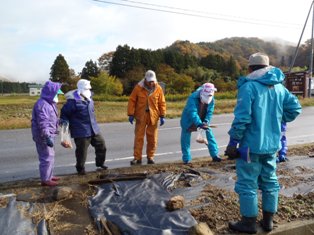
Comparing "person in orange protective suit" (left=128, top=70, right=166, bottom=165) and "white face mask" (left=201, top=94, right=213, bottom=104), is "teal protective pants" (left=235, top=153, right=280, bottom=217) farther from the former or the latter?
"person in orange protective suit" (left=128, top=70, right=166, bottom=165)

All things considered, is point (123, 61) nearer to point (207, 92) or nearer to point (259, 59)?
point (207, 92)

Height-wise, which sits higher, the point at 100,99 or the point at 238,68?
the point at 238,68

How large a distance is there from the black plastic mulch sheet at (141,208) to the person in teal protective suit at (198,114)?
1502mm

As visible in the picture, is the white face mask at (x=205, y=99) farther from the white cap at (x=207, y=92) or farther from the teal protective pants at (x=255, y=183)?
the teal protective pants at (x=255, y=183)

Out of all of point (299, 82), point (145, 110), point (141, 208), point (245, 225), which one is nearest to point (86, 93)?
point (145, 110)

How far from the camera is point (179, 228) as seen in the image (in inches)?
141

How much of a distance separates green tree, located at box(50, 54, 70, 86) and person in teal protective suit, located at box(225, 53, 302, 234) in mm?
39140

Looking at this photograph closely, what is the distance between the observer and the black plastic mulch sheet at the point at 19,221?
345 cm

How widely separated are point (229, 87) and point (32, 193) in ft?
122

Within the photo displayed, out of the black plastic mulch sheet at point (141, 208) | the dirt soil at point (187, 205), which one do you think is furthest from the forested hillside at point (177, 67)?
the black plastic mulch sheet at point (141, 208)

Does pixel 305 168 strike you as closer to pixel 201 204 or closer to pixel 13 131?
pixel 201 204

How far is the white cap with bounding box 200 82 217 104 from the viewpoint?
6370 mm

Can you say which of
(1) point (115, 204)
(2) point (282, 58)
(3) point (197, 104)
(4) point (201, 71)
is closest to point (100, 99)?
(4) point (201, 71)

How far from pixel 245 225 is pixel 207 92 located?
3231 millimetres
